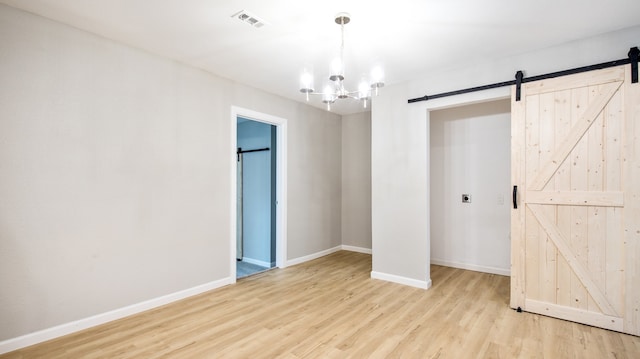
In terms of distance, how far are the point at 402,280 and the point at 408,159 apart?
1.58m

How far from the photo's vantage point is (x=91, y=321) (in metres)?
2.82

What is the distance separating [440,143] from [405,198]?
1.41 meters

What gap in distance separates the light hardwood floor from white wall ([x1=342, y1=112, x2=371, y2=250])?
6.74 ft

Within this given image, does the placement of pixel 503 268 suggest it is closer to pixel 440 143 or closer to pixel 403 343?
pixel 440 143

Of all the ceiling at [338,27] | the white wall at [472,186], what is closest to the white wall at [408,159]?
the ceiling at [338,27]

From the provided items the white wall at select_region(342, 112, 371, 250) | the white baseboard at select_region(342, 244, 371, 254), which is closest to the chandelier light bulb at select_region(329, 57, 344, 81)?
the white wall at select_region(342, 112, 371, 250)

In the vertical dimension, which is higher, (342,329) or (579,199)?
(579,199)

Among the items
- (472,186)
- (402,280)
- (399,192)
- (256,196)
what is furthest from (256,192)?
(472,186)

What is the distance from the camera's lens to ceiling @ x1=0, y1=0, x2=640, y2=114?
95.5 inches

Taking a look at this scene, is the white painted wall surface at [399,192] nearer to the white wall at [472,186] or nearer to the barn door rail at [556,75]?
the barn door rail at [556,75]

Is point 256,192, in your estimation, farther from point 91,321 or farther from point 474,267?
point 474,267

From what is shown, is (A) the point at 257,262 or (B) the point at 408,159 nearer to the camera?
(B) the point at 408,159

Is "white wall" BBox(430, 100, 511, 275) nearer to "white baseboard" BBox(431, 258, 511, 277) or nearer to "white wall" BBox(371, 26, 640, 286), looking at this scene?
"white baseboard" BBox(431, 258, 511, 277)

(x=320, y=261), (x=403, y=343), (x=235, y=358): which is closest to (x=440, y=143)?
(x=320, y=261)
